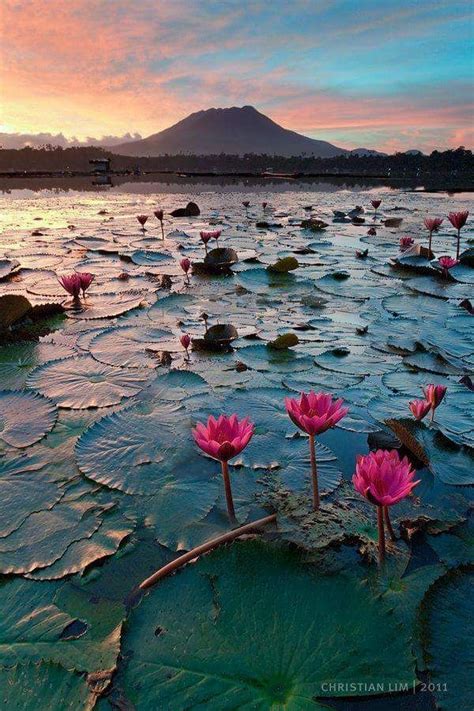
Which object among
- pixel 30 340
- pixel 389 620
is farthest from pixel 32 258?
pixel 389 620

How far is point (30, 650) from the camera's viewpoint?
1067 mm

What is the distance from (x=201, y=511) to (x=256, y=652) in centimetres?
50

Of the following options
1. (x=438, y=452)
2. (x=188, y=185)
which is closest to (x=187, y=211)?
(x=438, y=452)

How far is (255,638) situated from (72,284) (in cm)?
296

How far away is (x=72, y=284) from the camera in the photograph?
346 cm

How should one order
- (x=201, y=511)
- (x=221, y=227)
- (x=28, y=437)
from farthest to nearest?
(x=221, y=227)
(x=28, y=437)
(x=201, y=511)

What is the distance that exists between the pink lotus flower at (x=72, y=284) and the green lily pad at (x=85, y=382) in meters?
1.12

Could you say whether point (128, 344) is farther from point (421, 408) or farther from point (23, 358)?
point (421, 408)

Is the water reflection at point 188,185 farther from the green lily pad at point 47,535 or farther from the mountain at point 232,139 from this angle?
the mountain at point 232,139

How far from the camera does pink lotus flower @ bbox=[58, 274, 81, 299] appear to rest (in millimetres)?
3445

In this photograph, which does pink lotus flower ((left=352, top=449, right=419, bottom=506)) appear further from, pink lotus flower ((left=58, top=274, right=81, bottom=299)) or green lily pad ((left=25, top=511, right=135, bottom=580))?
pink lotus flower ((left=58, top=274, right=81, bottom=299))

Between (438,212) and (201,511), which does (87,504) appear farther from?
(438,212)

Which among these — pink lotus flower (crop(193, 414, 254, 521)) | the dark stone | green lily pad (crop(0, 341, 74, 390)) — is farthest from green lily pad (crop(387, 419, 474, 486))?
the dark stone

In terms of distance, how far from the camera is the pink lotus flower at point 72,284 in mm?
3445
